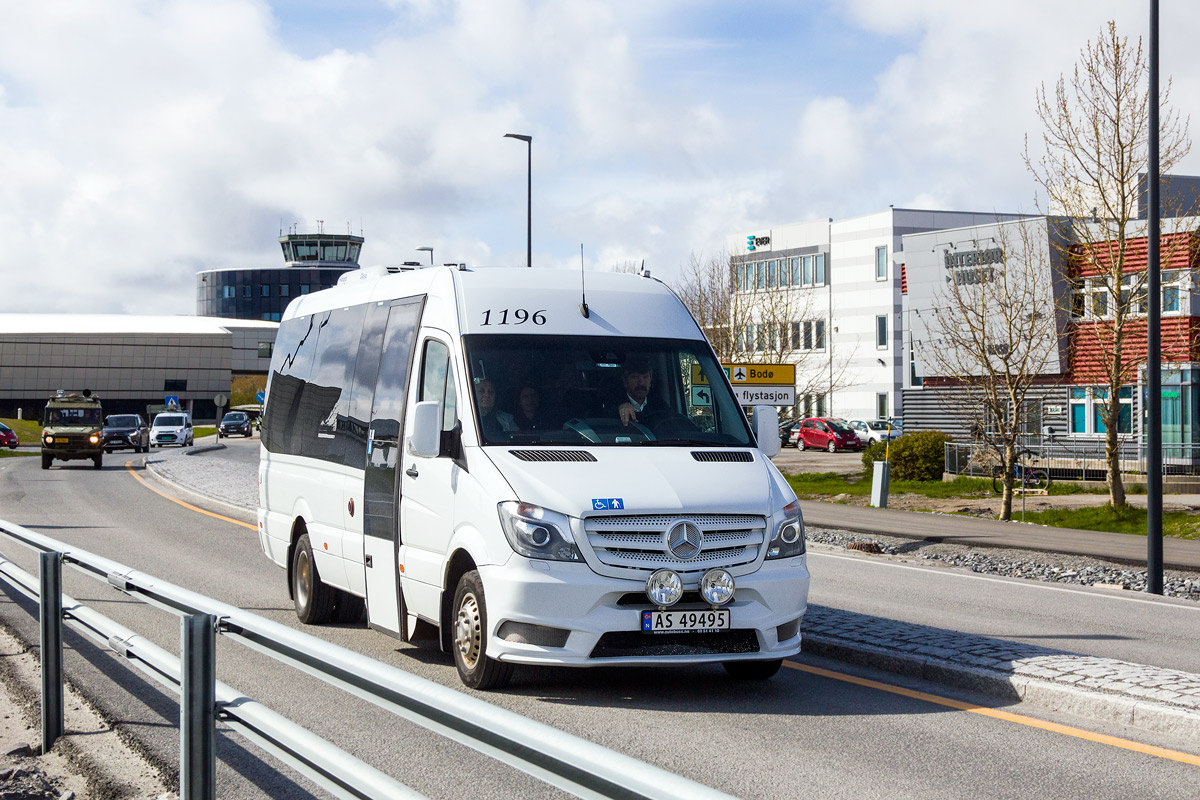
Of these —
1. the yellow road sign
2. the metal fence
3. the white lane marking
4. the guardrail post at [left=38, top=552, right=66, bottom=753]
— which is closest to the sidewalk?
the white lane marking

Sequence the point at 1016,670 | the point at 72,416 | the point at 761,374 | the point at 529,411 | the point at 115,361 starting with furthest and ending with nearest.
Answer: the point at 115,361
the point at 72,416
the point at 761,374
the point at 529,411
the point at 1016,670

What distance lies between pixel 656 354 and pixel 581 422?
2.85ft

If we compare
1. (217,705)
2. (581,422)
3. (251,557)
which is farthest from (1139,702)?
(251,557)

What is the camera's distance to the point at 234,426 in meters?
81.8

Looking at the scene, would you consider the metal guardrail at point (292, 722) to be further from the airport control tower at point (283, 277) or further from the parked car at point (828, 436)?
the airport control tower at point (283, 277)

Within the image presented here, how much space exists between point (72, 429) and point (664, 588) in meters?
41.1

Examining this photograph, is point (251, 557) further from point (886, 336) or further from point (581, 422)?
point (886, 336)

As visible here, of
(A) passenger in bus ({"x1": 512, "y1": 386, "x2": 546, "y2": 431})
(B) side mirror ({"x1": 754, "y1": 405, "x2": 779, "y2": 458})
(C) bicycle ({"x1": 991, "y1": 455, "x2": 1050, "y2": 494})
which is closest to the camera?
(A) passenger in bus ({"x1": 512, "y1": 386, "x2": 546, "y2": 431})

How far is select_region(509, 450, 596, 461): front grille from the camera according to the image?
24.8ft

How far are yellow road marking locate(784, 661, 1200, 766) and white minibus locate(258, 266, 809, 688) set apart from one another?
689mm

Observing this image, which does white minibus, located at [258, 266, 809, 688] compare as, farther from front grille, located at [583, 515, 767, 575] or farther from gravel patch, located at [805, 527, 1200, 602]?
gravel patch, located at [805, 527, 1200, 602]

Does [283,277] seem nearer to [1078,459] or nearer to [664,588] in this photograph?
[1078,459]

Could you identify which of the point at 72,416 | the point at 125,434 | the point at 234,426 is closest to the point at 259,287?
the point at 234,426

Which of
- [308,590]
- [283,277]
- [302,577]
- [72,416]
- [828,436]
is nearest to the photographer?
[308,590]
